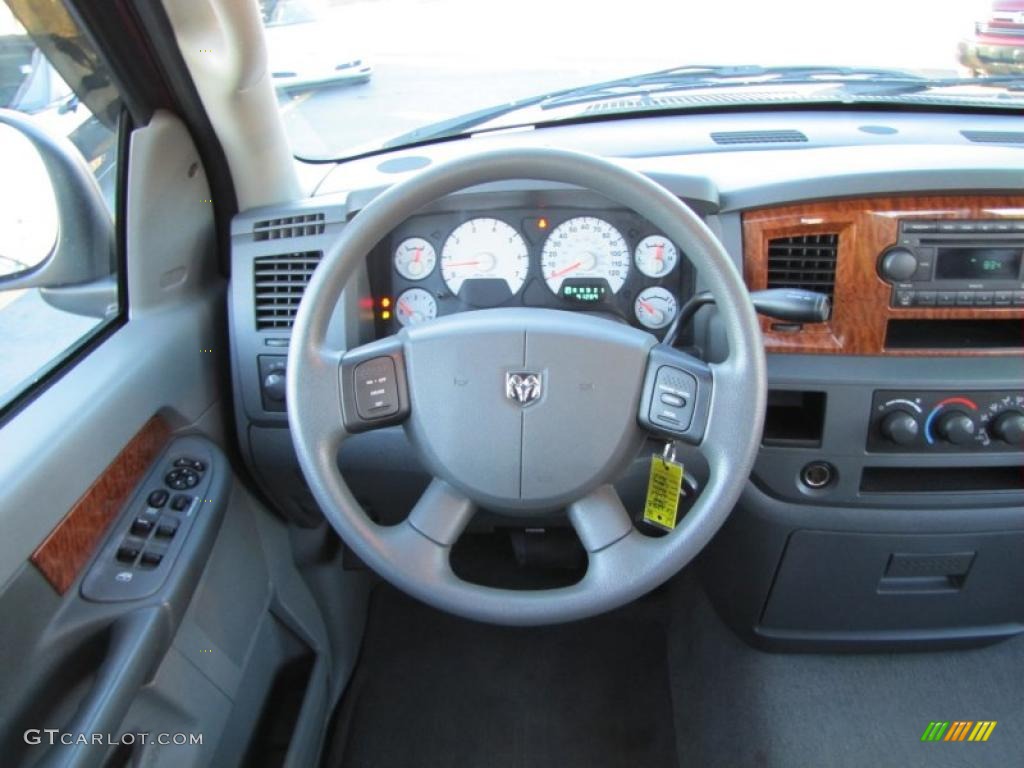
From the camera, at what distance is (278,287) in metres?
1.71

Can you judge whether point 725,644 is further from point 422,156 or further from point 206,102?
point 206,102

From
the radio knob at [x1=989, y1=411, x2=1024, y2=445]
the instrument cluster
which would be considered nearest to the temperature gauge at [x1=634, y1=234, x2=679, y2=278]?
the instrument cluster

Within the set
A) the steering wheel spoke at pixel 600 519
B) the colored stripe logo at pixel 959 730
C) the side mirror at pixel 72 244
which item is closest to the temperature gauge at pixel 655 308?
the steering wheel spoke at pixel 600 519

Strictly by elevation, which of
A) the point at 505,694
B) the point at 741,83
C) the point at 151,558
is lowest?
the point at 505,694

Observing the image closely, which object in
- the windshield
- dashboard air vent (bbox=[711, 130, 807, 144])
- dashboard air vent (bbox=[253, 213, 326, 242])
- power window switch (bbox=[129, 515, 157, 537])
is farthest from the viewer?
the windshield

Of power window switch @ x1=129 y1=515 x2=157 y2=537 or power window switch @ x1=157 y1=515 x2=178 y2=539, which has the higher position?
power window switch @ x1=129 y1=515 x2=157 y2=537

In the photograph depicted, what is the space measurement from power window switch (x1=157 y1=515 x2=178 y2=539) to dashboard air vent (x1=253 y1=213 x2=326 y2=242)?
0.62 meters

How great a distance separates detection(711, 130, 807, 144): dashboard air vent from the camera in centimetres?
194

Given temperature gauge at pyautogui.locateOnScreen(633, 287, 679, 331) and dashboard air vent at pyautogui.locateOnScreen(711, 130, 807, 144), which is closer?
temperature gauge at pyautogui.locateOnScreen(633, 287, 679, 331)

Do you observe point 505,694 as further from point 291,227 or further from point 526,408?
point 291,227

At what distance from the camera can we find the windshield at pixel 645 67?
7.14ft

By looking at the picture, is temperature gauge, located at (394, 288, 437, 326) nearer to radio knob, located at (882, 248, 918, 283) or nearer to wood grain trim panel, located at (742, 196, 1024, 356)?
wood grain trim panel, located at (742, 196, 1024, 356)

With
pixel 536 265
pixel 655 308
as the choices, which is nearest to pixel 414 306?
pixel 536 265

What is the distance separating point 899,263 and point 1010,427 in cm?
41
